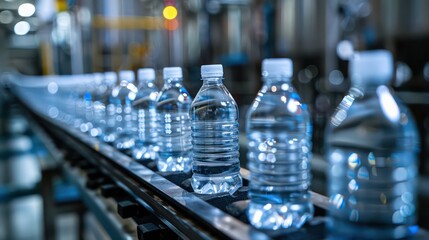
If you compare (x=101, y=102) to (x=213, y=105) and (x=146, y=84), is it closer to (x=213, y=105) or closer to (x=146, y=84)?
(x=146, y=84)

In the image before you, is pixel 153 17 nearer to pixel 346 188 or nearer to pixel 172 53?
pixel 172 53

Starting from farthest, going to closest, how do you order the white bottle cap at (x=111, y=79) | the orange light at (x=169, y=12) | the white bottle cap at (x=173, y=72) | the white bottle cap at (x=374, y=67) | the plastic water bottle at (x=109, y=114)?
the orange light at (x=169, y=12), the white bottle cap at (x=111, y=79), the plastic water bottle at (x=109, y=114), the white bottle cap at (x=173, y=72), the white bottle cap at (x=374, y=67)

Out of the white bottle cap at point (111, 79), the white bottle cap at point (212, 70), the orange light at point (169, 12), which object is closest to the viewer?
the white bottle cap at point (212, 70)

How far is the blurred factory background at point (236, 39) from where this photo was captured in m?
3.59

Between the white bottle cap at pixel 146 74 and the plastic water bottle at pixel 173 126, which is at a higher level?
the white bottle cap at pixel 146 74

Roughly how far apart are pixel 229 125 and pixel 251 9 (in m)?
4.09

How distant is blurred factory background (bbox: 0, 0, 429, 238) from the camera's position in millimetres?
3590

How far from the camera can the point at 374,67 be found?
668 millimetres

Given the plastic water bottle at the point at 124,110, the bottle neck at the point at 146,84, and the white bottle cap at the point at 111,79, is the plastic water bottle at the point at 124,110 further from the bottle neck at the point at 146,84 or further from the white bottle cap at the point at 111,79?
the white bottle cap at the point at 111,79

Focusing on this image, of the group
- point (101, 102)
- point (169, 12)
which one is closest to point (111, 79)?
point (101, 102)

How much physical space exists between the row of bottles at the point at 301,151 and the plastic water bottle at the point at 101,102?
0.85m

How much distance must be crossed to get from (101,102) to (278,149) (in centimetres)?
158

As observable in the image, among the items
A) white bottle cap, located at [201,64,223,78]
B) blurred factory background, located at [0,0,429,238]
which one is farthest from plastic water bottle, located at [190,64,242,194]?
blurred factory background, located at [0,0,429,238]

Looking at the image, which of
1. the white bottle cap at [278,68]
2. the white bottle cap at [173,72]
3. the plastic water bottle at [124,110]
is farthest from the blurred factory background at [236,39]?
the white bottle cap at [278,68]
